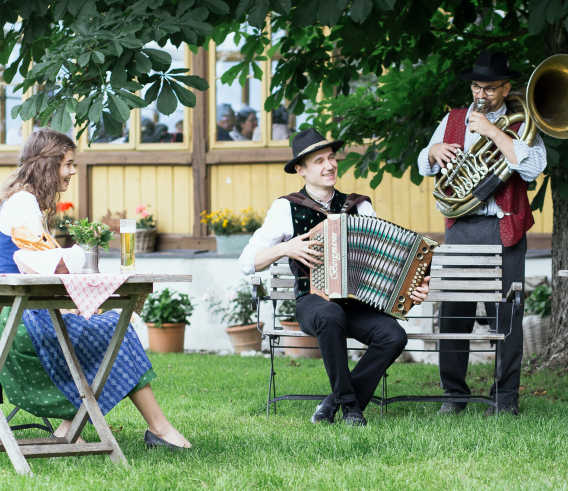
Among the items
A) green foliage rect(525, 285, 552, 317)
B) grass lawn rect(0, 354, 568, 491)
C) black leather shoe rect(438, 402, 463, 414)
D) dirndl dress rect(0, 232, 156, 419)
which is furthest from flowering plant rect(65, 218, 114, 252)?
green foliage rect(525, 285, 552, 317)

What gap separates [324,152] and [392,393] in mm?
1901

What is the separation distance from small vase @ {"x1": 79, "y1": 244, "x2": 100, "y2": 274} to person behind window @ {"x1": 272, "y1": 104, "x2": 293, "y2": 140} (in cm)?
592

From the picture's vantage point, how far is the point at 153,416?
3.42 meters

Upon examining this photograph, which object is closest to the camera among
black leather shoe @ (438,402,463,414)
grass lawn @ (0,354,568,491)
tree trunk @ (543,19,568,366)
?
grass lawn @ (0,354,568,491)

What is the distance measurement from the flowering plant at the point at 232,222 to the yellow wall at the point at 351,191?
19 cm

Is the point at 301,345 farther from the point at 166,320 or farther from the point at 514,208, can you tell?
the point at 514,208

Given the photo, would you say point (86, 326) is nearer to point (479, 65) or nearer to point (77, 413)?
point (77, 413)

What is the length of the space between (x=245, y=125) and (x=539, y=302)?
12.9ft

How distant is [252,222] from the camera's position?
8508mm

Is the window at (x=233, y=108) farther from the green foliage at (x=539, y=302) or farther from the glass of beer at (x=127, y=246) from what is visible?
the glass of beer at (x=127, y=246)

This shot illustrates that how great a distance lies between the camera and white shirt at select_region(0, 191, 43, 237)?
3.12 meters

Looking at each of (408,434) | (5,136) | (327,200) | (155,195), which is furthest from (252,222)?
(408,434)

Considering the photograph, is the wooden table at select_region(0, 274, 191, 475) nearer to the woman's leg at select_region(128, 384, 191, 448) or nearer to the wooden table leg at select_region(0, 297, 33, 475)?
the wooden table leg at select_region(0, 297, 33, 475)

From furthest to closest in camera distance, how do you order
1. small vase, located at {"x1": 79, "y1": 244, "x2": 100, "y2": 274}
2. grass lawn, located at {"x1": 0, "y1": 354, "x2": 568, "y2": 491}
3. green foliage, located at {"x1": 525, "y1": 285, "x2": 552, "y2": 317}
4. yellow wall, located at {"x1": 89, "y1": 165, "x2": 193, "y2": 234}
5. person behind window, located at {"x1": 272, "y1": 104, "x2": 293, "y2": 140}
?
yellow wall, located at {"x1": 89, "y1": 165, "x2": 193, "y2": 234} < person behind window, located at {"x1": 272, "y1": 104, "x2": 293, "y2": 140} < green foliage, located at {"x1": 525, "y1": 285, "x2": 552, "y2": 317} < small vase, located at {"x1": 79, "y1": 244, "x2": 100, "y2": 274} < grass lawn, located at {"x1": 0, "y1": 354, "x2": 568, "y2": 491}
